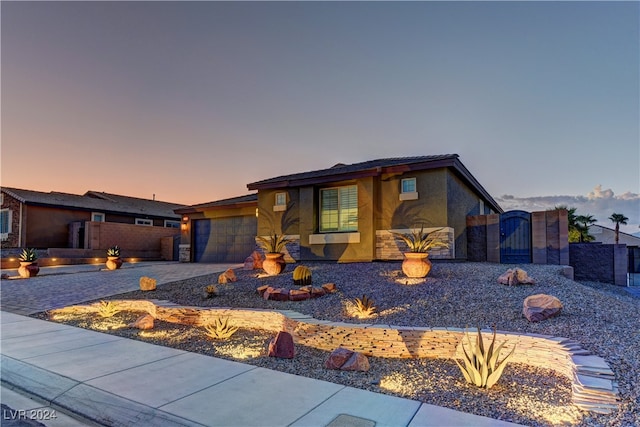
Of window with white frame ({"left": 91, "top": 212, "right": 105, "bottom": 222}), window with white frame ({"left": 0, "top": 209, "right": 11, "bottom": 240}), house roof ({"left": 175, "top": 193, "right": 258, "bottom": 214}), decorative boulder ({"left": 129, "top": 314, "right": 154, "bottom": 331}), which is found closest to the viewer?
decorative boulder ({"left": 129, "top": 314, "right": 154, "bottom": 331})

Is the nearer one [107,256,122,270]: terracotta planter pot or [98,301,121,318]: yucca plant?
[98,301,121,318]: yucca plant

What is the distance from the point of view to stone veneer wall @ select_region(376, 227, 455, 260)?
40.3 feet

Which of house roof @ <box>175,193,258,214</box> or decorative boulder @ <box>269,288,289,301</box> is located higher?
house roof @ <box>175,193,258,214</box>

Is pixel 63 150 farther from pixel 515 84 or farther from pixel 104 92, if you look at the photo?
pixel 515 84

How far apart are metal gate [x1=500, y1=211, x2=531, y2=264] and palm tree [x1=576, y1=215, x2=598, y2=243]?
20570mm

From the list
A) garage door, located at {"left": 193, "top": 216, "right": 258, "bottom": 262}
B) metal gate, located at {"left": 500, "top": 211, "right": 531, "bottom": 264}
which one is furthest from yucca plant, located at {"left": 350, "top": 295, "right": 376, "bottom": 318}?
garage door, located at {"left": 193, "top": 216, "right": 258, "bottom": 262}

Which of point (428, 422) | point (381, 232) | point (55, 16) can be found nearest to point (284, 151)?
point (381, 232)

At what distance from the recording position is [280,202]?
51.1 ft

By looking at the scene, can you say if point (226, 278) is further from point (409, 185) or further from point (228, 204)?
point (228, 204)

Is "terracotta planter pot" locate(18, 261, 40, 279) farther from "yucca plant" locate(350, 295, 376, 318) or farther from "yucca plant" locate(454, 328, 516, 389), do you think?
"yucca plant" locate(454, 328, 516, 389)

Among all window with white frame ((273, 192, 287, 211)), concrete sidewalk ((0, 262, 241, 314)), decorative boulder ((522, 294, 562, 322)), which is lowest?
concrete sidewalk ((0, 262, 241, 314))

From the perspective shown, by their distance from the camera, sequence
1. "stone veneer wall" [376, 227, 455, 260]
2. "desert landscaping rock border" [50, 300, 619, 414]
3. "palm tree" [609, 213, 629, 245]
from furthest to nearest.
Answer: "palm tree" [609, 213, 629, 245] → "stone veneer wall" [376, 227, 455, 260] → "desert landscaping rock border" [50, 300, 619, 414]

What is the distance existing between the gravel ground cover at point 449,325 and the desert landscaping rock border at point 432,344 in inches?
5.3

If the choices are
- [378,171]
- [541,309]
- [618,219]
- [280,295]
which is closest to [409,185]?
[378,171]
